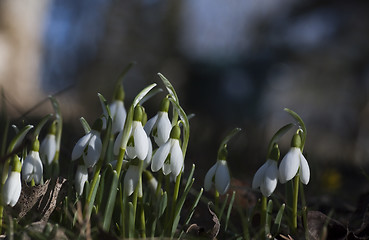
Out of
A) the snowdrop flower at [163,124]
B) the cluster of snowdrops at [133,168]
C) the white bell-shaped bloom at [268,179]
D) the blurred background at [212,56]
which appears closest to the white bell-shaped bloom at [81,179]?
the cluster of snowdrops at [133,168]

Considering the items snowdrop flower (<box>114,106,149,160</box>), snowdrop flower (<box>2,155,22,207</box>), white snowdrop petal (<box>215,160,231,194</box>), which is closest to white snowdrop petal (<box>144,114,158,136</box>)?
snowdrop flower (<box>114,106,149,160</box>)

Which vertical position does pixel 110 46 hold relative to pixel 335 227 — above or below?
below

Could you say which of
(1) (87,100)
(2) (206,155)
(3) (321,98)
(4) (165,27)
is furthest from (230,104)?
(3) (321,98)

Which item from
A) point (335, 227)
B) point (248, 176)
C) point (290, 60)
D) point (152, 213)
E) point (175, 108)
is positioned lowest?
point (290, 60)

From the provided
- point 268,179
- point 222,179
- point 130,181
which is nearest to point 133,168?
point 130,181

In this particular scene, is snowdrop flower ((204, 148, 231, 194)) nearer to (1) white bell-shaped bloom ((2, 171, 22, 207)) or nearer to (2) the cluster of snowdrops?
(2) the cluster of snowdrops

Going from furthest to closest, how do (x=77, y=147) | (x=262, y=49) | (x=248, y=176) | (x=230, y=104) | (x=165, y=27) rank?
(x=165, y=27), (x=262, y=49), (x=230, y=104), (x=248, y=176), (x=77, y=147)

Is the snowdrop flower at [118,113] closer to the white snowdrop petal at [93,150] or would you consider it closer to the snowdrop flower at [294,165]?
the white snowdrop petal at [93,150]

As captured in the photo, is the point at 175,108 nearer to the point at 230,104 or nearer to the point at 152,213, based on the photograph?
the point at 152,213
